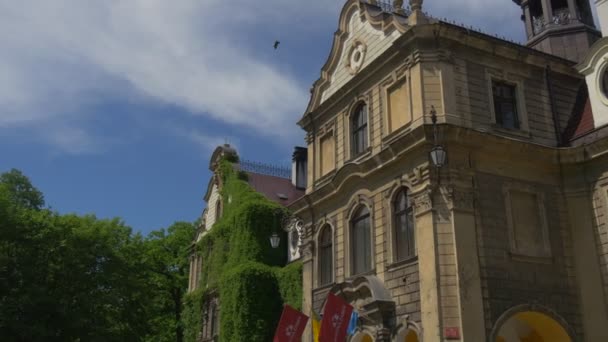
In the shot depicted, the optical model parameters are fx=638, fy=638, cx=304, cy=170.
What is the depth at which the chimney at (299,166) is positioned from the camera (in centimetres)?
3725

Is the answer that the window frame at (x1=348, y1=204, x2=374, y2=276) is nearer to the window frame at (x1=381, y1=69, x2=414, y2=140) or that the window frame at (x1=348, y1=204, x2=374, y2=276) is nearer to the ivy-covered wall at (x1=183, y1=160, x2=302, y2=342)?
the window frame at (x1=381, y1=69, x2=414, y2=140)

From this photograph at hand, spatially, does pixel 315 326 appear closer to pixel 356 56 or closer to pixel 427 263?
pixel 427 263

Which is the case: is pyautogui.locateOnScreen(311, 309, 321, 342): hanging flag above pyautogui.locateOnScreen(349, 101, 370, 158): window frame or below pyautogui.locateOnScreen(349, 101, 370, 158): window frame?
below

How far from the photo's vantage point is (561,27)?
25000mm

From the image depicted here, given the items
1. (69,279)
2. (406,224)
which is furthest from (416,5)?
(69,279)

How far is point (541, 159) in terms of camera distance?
63.3 ft

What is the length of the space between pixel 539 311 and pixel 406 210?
4.55m

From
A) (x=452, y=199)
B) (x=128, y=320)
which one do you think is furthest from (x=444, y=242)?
(x=128, y=320)

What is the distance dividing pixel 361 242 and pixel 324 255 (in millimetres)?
2517

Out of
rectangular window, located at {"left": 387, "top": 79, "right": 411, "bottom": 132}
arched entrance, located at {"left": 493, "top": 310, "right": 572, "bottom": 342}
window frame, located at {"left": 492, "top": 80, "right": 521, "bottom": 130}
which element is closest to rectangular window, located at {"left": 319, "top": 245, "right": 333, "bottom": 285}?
rectangular window, located at {"left": 387, "top": 79, "right": 411, "bottom": 132}

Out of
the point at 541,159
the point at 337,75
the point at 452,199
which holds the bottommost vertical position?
the point at 452,199

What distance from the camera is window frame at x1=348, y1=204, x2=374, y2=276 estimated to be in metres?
20.2

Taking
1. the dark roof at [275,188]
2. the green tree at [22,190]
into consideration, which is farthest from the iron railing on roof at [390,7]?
the green tree at [22,190]

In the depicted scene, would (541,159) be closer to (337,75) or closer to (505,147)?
(505,147)
